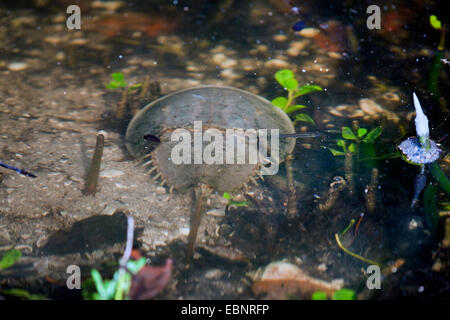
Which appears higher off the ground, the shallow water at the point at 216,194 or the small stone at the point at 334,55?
the small stone at the point at 334,55

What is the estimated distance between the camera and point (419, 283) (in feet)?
5.00

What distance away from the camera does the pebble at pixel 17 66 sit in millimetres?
3154

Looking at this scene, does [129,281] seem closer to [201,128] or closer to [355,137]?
[201,128]

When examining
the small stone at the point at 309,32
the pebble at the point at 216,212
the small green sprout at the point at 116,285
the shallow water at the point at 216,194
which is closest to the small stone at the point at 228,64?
the shallow water at the point at 216,194

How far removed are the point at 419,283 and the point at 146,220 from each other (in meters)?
1.84

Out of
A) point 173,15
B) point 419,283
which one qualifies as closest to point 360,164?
point 419,283

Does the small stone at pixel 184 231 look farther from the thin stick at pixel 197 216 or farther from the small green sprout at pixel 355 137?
the small green sprout at pixel 355 137

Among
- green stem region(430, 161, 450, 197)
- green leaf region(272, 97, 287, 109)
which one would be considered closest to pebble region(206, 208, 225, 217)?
green leaf region(272, 97, 287, 109)

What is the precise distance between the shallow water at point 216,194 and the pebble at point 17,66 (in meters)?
0.02

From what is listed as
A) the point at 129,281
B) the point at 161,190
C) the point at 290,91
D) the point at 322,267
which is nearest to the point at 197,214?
the point at 161,190

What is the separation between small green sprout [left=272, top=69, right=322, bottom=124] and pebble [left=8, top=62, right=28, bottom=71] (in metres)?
3.01

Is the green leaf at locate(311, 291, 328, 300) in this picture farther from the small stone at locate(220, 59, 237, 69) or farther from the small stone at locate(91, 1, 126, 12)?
the small stone at locate(91, 1, 126, 12)

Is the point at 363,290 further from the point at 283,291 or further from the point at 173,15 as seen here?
the point at 173,15

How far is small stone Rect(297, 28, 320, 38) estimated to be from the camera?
3.19 meters
